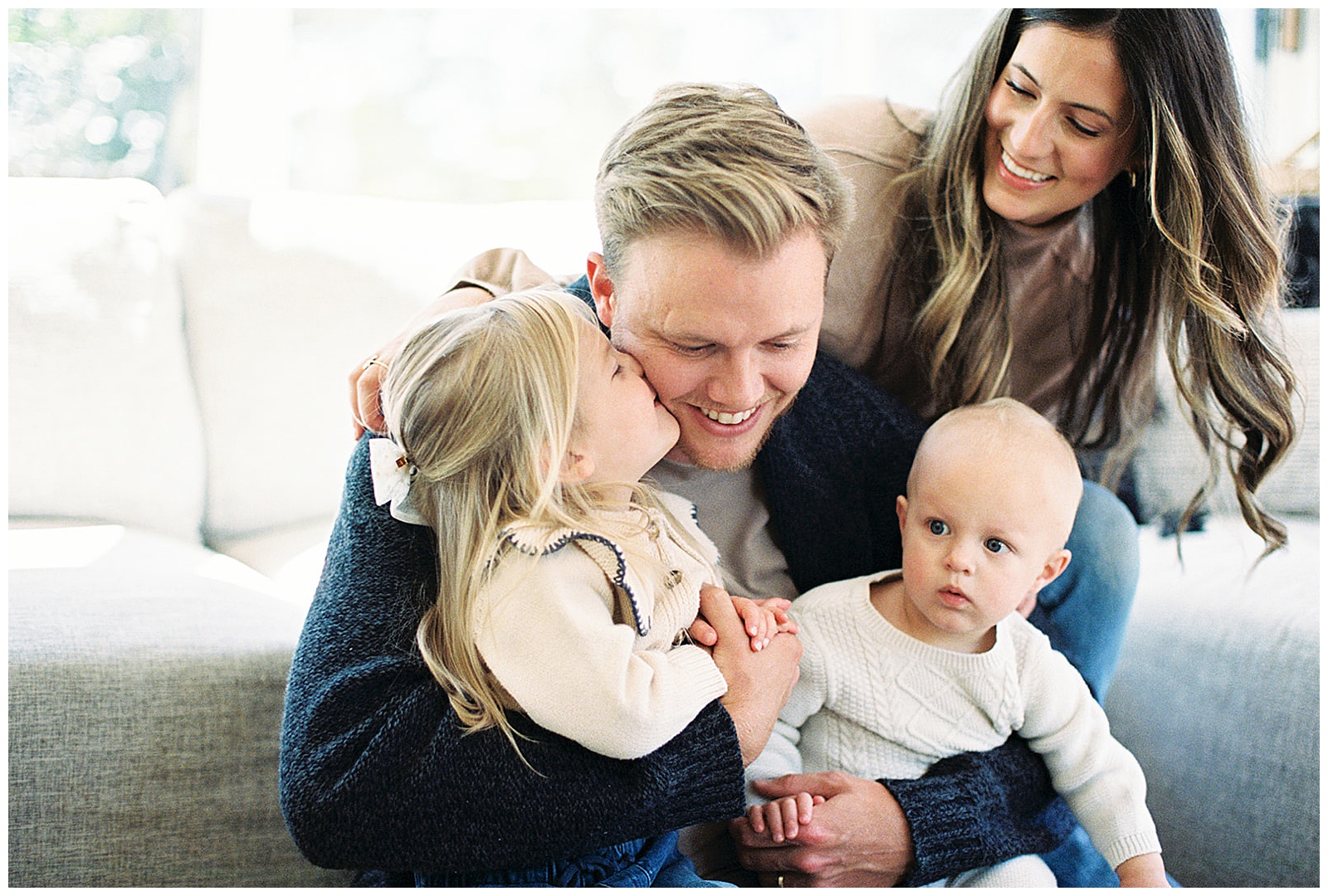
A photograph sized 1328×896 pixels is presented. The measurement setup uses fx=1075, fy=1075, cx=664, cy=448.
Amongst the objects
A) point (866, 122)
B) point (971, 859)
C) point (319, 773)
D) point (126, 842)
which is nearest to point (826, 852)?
point (971, 859)

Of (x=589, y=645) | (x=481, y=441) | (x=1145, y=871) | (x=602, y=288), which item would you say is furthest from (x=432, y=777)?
(x=1145, y=871)

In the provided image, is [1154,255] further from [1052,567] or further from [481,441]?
[481,441]

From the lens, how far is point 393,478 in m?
1.04

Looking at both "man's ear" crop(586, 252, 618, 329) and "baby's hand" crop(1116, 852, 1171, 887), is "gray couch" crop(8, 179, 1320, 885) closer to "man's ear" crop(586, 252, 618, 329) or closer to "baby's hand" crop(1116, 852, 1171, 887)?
"baby's hand" crop(1116, 852, 1171, 887)

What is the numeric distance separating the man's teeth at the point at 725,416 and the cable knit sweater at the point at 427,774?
0.95ft

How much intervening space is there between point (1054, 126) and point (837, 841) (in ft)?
3.00

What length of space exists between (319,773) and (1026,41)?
1194 millimetres

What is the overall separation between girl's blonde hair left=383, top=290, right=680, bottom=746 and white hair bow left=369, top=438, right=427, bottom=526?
0.06ft

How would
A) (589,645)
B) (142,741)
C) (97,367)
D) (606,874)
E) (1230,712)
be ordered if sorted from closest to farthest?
(589,645)
(606,874)
(142,741)
(1230,712)
(97,367)

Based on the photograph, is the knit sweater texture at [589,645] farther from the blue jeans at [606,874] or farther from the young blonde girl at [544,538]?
the blue jeans at [606,874]

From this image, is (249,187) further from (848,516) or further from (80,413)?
(848,516)

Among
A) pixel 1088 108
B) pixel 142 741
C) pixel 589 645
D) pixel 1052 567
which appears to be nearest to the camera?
pixel 589 645

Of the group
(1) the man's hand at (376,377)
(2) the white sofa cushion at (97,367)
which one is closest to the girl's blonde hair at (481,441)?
(1) the man's hand at (376,377)

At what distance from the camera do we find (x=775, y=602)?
1.21m
